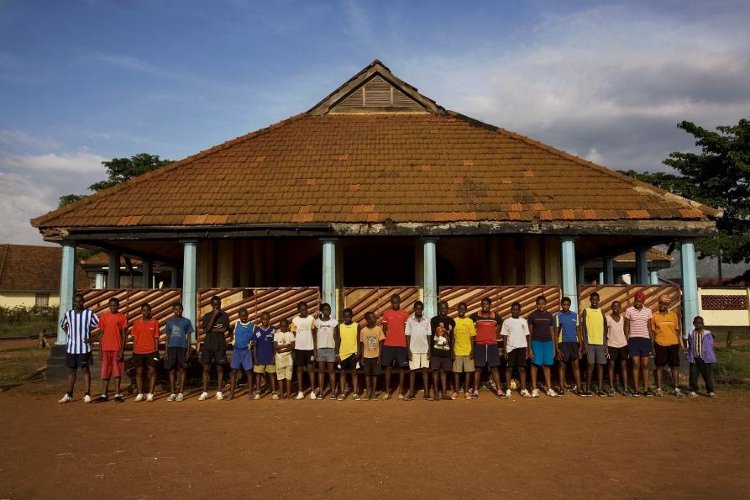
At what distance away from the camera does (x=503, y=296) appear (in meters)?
9.38

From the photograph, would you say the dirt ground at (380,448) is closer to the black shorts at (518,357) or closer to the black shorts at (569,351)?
the black shorts at (518,357)

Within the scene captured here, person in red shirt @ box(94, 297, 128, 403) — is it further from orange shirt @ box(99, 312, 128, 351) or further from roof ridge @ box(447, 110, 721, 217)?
roof ridge @ box(447, 110, 721, 217)

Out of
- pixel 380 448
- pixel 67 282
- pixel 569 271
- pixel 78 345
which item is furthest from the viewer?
pixel 67 282

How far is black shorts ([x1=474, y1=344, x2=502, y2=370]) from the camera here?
796cm

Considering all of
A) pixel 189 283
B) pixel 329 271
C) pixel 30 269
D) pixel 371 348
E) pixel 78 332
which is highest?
pixel 30 269

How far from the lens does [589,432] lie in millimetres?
5988

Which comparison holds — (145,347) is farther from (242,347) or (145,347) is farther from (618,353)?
(618,353)

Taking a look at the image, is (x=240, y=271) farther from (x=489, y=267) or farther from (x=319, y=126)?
(x=489, y=267)

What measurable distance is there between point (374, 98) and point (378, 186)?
3983 mm

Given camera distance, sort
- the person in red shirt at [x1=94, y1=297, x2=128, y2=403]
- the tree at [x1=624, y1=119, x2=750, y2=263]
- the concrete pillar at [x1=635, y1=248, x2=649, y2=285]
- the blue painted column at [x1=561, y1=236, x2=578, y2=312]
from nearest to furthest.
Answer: the person in red shirt at [x1=94, y1=297, x2=128, y2=403] < the blue painted column at [x1=561, y1=236, x2=578, y2=312] < the concrete pillar at [x1=635, y1=248, x2=649, y2=285] < the tree at [x1=624, y1=119, x2=750, y2=263]

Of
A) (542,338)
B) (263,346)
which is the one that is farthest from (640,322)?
(263,346)

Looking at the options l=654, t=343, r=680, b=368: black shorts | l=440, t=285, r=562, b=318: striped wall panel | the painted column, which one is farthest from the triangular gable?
l=654, t=343, r=680, b=368: black shorts

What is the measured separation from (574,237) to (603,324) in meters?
1.71

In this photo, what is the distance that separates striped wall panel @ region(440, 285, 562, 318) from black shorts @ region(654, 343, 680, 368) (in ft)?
Answer: 5.67
